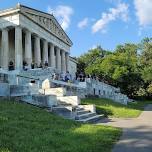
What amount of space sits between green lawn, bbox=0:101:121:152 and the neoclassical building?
106ft

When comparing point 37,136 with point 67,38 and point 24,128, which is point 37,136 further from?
point 67,38

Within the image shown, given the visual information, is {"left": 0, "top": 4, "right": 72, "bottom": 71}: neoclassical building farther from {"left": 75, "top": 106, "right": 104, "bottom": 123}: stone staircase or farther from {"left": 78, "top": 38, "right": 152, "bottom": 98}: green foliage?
{"left": 75, "top": 106, "right": 104, "bottom": 123}: stone staircase

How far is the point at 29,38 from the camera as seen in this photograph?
50.3 m

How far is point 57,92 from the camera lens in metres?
23.5

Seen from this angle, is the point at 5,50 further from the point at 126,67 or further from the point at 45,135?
the point at 45,135

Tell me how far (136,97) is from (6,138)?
83363 millimetres

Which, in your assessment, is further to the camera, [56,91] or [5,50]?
[5,50]

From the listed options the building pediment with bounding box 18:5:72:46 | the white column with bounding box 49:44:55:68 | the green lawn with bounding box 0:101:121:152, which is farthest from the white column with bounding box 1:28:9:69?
the green lawn with bounding box 0:101:121:152

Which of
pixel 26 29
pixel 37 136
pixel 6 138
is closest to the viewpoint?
pixel 6 138

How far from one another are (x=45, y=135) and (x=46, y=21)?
50.2 metres

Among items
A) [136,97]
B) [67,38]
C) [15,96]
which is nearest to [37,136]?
[15,96]

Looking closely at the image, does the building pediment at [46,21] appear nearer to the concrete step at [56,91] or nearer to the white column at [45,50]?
the white column at [45,50]

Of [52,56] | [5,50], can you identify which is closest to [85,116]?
[5,50]

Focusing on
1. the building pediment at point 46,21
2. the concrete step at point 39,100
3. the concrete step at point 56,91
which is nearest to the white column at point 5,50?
the building pediment at point 46,21
